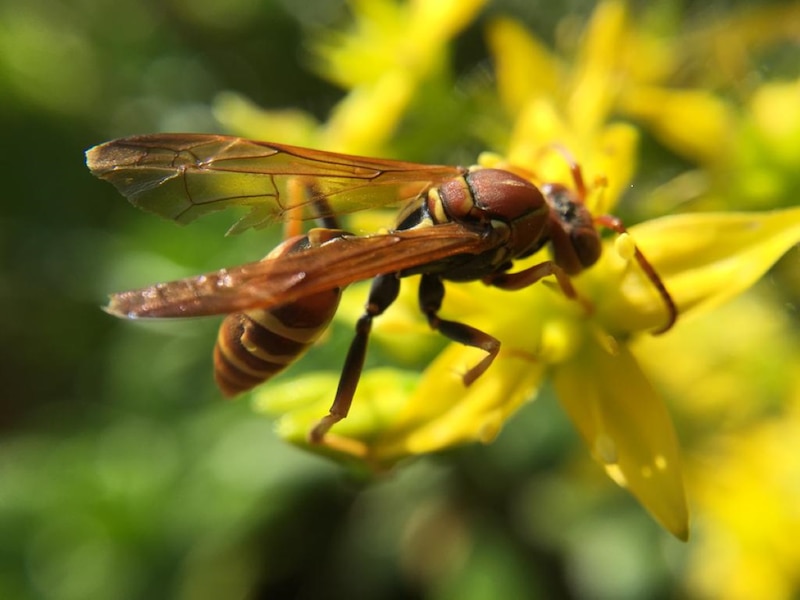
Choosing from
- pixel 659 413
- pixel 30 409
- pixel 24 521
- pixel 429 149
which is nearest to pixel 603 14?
pixel 429 149

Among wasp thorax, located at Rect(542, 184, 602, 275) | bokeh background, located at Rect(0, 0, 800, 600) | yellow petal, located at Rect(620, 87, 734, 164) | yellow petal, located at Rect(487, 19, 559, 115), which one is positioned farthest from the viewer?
bokeh background, located at Rect(0, 0, 800, 600)

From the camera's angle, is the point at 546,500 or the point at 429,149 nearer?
the point at 429,149

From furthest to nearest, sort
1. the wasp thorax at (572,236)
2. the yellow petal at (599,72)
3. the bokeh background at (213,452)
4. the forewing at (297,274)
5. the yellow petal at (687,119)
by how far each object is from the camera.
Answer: the bokeh background at (213,452) → the yellow petal at (687,119) → the yellow petal at (599,72) → the wasp thorax at (572,236) → the forewing at (297,274)

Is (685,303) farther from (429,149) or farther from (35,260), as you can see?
(35,260)

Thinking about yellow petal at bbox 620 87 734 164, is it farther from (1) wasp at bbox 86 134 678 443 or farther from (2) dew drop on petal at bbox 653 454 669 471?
(2) dew drop on petal at bbox 653 454 669 471

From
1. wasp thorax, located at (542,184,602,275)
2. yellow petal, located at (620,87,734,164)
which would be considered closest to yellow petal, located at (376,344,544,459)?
wasp thorax, located at (542,184,602,275)

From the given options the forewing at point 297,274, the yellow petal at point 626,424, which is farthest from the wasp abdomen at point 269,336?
the yellow petal at point 626,424

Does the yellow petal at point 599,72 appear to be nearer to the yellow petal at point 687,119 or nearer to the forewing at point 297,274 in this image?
the yellow petal at point 687,119
